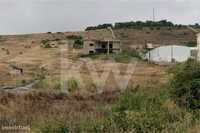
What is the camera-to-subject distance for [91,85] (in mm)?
24859

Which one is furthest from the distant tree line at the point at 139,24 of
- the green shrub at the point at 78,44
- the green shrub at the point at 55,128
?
the green shrub at the point at 55,128

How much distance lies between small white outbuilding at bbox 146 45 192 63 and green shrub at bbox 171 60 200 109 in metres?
42.1

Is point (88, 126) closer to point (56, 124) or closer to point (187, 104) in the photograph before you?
point (56, 124)

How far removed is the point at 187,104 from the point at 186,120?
336 cm

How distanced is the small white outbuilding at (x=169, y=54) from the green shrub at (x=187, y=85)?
138 ft

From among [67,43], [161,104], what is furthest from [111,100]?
[67,43]

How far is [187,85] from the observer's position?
12555mm

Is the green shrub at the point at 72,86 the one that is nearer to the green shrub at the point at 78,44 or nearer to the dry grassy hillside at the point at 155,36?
the green shrub at the point at 78,44

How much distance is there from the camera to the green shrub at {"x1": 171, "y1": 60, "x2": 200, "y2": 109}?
1191 cm

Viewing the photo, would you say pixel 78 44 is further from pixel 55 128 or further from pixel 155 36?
pixel 55 128

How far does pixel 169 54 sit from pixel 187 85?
46019 millimetres

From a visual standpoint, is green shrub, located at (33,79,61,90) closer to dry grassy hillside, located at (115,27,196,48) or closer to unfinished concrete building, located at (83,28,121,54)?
unfinished concrete building, located at (83,28,121,54)

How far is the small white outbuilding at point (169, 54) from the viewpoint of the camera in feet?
184

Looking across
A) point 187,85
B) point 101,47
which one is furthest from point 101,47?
point 187,85
